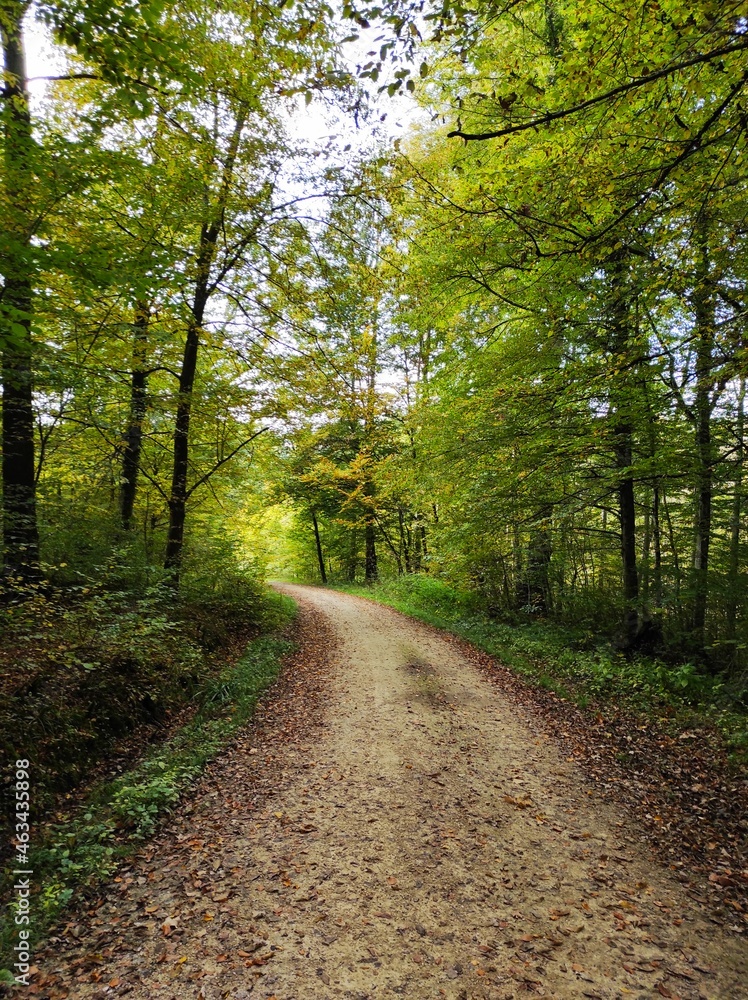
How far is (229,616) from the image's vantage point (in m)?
10.6

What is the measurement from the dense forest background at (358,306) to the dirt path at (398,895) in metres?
1.86

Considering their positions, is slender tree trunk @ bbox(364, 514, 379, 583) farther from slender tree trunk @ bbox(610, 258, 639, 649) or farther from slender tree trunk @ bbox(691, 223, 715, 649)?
slender tree trunk @ bbox(691, 223, 715, 649)

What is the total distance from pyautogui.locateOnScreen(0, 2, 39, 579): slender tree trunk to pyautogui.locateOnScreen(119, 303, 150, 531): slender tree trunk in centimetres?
182

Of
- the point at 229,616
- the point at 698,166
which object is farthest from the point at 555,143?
the point at 229,616

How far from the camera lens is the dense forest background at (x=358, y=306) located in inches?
152

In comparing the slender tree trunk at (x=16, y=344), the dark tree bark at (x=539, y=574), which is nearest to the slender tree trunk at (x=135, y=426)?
the slender tree trunk at (x=16, y=344)

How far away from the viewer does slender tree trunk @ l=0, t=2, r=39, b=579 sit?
440cm

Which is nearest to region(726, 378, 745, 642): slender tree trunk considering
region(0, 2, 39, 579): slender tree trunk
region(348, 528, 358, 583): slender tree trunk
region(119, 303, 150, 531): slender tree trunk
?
region(0, 2, 39, 579): slender tree trunk

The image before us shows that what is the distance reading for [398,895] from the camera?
362 centimetres

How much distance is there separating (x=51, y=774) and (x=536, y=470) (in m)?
8.02

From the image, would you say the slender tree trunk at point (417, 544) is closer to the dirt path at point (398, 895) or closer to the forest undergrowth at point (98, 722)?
the forest undergrowth at point (98, 722)

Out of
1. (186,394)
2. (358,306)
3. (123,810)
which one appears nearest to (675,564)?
(358,306)

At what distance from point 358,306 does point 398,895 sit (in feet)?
28.8

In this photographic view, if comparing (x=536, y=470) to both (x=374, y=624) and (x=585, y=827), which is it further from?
(x=374, y=624)
